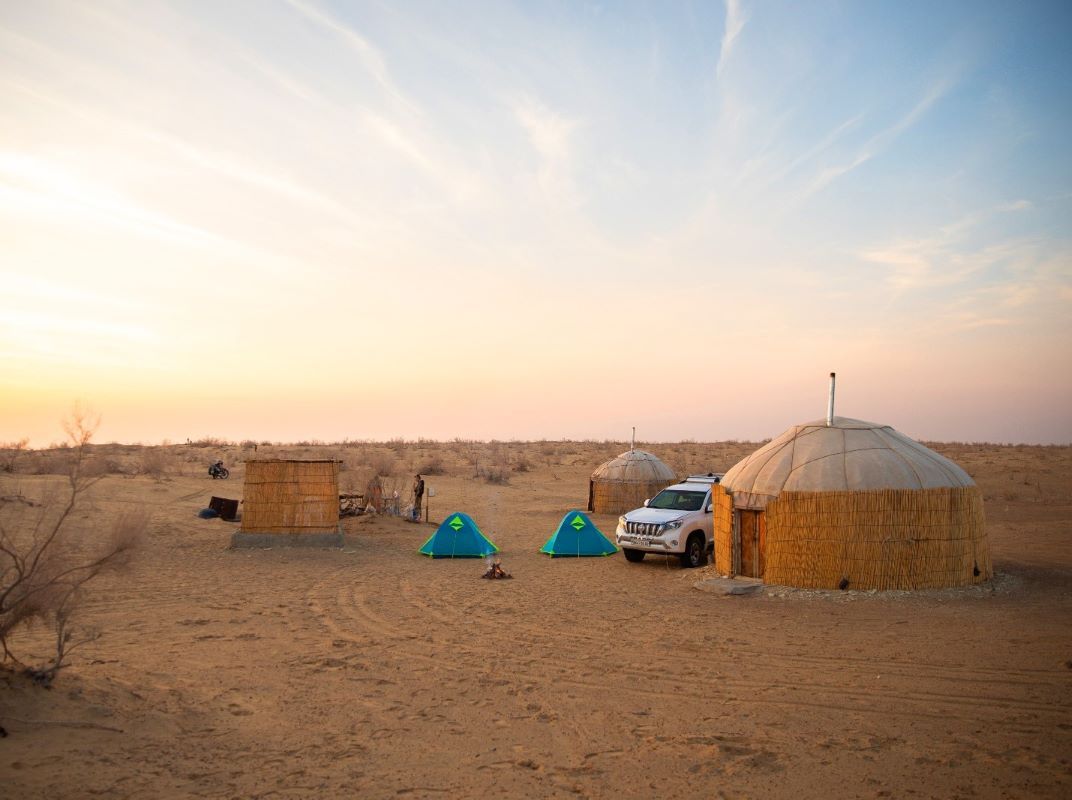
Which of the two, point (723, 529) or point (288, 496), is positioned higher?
point (288, 496)

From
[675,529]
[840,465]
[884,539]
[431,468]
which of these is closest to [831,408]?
[840,465]

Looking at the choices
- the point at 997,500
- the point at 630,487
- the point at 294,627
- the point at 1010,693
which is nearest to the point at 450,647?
the point at 294,627

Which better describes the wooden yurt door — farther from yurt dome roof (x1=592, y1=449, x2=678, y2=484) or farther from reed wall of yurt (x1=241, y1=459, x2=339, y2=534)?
yurt dome roof (x1=592, y1=449, x2=678, y2=484)

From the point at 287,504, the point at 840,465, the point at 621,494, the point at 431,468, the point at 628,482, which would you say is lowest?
the point at 287,504

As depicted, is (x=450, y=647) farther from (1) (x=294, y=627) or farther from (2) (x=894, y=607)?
(2) (x=894, y=607)

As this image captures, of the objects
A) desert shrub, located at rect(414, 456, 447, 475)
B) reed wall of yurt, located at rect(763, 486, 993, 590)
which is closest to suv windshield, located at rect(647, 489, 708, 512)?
reed wall of yurt, located at rect(763, 486, 993, 590)

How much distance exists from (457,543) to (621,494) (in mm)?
8514

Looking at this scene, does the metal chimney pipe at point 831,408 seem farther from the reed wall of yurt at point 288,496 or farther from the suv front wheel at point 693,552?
the reed wall of yurt at point 288,496

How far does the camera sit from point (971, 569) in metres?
12.4

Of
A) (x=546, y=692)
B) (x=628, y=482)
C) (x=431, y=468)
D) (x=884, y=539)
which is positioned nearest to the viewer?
(x=546, y=692)

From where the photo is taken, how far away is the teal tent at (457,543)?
656 inches

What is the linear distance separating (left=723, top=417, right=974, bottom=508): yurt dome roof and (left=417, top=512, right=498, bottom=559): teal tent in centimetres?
594

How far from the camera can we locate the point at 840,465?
12.5 metres

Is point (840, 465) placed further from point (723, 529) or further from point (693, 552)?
point (693, 552)
